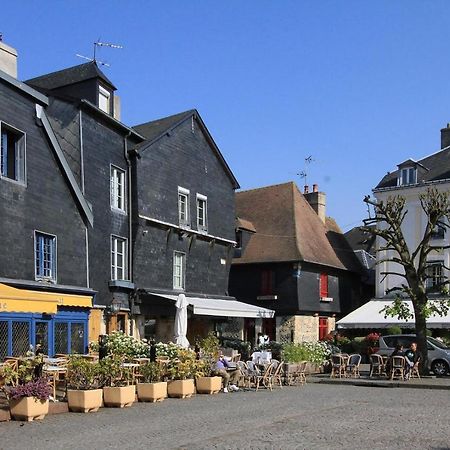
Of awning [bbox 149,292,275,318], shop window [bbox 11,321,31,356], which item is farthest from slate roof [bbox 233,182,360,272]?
shop window [bbox 11,321,31,356]

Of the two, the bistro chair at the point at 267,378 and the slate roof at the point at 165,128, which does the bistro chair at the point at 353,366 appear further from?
the slate roof at the point at 165,128

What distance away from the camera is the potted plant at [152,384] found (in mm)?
15922

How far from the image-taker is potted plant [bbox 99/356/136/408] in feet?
48.4

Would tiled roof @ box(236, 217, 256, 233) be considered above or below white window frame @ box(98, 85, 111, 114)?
below

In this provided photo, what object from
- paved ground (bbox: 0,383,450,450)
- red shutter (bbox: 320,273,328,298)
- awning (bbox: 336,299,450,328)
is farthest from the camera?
red shutter (bbox: 320,273,328,298)

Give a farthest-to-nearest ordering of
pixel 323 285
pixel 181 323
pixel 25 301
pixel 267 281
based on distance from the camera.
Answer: pixel 323 285, pixel 267 281, pixel 181 323, pixel 25 301

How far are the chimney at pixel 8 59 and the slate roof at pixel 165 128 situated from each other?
5.55m

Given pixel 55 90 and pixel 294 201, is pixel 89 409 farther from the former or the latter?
pixel 294 201

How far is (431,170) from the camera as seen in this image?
3934 cm

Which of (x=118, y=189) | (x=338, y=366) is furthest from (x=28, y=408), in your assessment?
(x=118, y=189)

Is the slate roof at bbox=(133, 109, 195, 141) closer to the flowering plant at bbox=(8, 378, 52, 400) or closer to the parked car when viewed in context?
the parked car

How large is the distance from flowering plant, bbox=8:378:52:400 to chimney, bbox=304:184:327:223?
3156 cm

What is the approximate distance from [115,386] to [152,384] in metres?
1.04

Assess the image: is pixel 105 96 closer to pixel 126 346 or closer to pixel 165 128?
pixel 165 128
